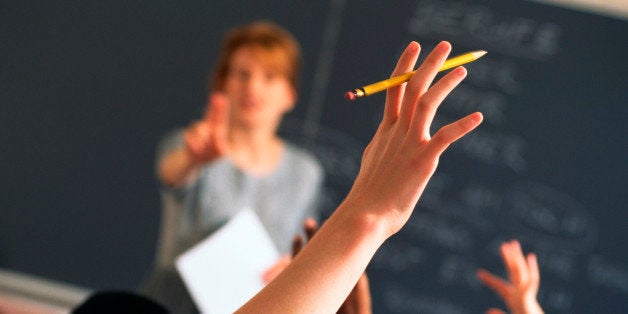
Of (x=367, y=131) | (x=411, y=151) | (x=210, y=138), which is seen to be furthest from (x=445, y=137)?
(x=367, y=131)

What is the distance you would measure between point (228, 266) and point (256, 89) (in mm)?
1040

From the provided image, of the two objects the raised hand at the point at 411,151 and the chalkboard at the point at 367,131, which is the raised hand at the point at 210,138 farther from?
the raised hand at the point at 411,151

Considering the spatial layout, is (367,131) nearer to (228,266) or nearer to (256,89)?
(256,89)

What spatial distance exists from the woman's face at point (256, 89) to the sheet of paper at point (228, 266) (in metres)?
0.85

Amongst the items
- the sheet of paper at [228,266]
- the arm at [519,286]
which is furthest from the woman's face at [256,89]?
the arm at [519,286]

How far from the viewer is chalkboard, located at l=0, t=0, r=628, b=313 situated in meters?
2.71

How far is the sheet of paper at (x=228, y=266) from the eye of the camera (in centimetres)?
193

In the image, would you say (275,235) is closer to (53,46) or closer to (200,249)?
(200,249)

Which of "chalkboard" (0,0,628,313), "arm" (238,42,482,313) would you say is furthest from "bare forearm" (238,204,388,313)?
"chalkboard" (0,0,628,313)

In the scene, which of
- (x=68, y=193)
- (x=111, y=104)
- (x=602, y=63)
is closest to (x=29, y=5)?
(x=111, y=104)

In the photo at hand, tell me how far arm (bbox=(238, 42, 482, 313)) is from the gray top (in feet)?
7.19

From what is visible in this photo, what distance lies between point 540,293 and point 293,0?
1.52 m

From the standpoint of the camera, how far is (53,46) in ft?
9.84

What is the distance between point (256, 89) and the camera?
2.87 meters
